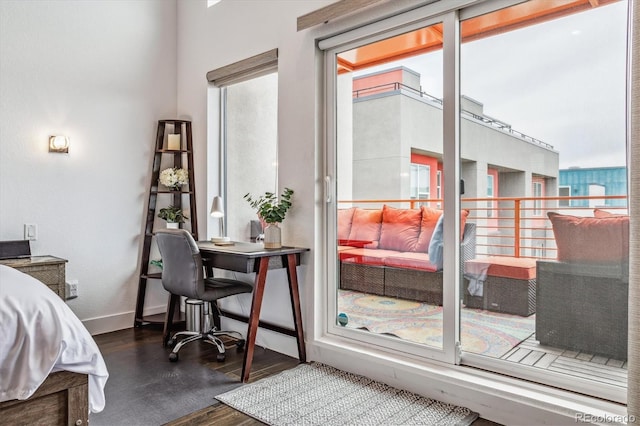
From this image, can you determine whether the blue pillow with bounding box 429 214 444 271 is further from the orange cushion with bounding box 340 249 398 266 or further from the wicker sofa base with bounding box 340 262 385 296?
the wicker sofa base with bounding box 340 262 385 296

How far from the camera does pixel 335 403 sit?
234cm

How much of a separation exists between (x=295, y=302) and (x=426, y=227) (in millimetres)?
1012

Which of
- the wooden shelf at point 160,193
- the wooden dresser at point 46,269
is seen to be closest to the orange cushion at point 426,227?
the wooden shelf at point 160,193

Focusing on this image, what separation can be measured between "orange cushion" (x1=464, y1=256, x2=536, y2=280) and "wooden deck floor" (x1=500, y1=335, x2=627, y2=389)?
0.32 meters

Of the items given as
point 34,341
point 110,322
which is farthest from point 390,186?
point 110,322

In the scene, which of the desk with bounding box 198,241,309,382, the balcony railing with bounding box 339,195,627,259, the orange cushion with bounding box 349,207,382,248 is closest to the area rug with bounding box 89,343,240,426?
the desk with bounding box 198,241,309,382

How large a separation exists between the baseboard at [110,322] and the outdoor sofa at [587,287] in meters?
3.25

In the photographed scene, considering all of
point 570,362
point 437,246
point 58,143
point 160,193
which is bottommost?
point 570,362

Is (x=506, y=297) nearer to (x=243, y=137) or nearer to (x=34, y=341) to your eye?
(x=34, y=341)

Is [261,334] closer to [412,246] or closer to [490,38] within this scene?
[412,246]

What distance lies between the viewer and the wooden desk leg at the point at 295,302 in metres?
2.94

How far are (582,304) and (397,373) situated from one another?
103 centimetres

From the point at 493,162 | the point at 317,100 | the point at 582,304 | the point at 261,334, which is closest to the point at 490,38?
the point at 493,162

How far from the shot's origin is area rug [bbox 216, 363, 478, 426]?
84.9 inches
